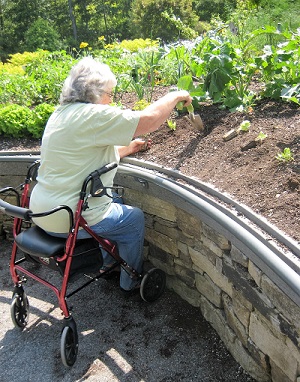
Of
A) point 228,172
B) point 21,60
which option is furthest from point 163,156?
point 21,60

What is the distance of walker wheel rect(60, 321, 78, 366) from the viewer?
2869 millimetres

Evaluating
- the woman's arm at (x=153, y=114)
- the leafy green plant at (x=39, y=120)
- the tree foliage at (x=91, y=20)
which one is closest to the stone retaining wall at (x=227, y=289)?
the woman's arm at (x=153, y=114)

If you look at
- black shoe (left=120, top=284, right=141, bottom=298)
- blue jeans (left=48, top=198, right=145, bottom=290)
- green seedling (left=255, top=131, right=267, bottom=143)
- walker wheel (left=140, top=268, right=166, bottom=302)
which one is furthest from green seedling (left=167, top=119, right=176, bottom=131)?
black shoe (left=120, top=284, right=141, bottom=298)

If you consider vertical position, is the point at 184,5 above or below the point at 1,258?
above

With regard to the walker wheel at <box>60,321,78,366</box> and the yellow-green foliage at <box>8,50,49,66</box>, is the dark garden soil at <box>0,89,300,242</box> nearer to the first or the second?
the walker wheel at <box>60,321,78,366</box>

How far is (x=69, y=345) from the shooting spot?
116 inches

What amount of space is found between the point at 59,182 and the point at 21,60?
225 inches

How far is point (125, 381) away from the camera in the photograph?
9.44 feet

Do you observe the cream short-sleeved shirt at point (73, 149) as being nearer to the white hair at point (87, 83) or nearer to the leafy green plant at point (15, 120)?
the white hair at point (87, 83)

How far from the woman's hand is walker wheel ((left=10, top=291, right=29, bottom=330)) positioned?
1313mm

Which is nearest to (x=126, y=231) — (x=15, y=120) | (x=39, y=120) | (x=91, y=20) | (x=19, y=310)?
(x=19, y=310)

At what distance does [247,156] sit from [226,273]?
870 mm

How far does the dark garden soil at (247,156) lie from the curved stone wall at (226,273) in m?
0.23

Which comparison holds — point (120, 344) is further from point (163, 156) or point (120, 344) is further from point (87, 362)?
point (163, 156)
